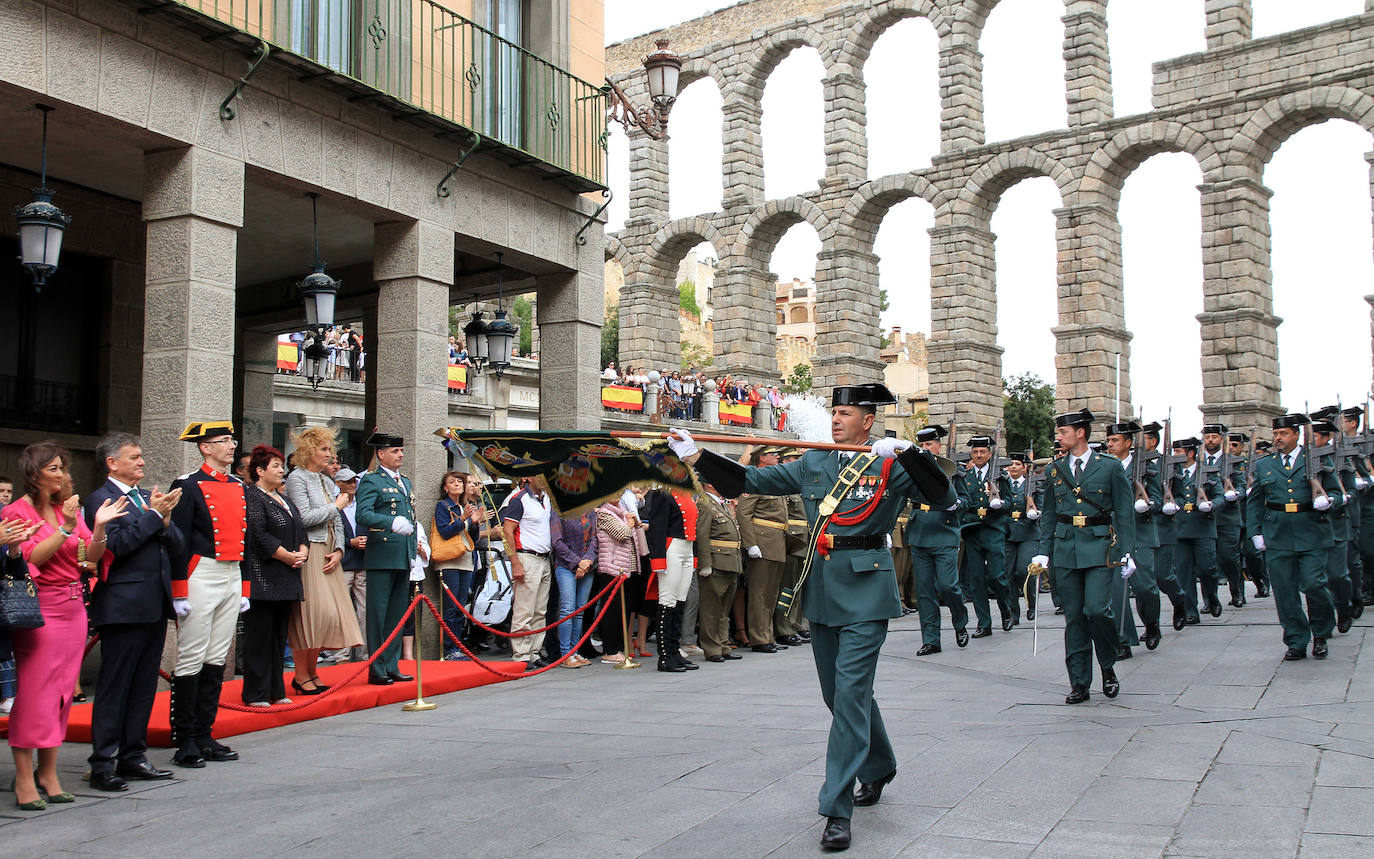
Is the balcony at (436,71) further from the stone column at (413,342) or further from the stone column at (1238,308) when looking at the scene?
the stone column at (1238,308)

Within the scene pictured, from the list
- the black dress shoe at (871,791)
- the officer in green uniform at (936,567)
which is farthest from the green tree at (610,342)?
the black dress shoe at (871,791)

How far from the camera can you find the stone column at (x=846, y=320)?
130 feet

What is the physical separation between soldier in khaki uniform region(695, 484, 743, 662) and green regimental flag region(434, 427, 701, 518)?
2518 millimetres

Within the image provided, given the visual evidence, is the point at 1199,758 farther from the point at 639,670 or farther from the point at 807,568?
the point at 639,670

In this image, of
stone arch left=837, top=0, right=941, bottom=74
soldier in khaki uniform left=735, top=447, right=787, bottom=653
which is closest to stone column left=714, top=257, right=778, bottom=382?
stone arch left=837, top=0, right=941, bottom=74

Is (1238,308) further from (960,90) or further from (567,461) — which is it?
(567,461)

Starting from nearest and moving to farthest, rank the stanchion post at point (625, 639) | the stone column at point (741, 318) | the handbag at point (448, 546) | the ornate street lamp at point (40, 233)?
1. the ornate street lamp at point (40, 233)
2. the handbag at point (448, 546)
3. the stanchion post at point (625, 639)
4. the stone column at point (741, 318)

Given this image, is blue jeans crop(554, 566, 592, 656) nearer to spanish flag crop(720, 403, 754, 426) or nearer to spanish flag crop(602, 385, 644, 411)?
spanish flag crop(602, 385, 644, 411)

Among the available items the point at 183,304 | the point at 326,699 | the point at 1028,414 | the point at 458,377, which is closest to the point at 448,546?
the point at 326,699

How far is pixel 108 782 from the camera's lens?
6.51m

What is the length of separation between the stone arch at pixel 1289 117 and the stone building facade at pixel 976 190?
2.0 inches

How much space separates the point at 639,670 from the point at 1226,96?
2880 centimetres

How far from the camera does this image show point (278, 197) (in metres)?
12.3

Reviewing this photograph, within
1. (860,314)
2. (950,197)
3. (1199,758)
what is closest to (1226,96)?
(950,197)
